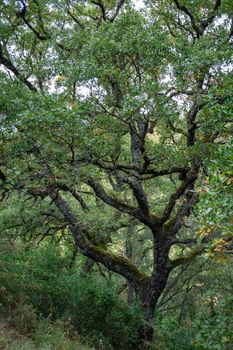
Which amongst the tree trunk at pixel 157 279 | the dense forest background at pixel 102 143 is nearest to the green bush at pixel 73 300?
the dense forest background at pixel 102 143

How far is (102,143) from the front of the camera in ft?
26.6

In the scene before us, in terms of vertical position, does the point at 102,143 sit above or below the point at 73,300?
above

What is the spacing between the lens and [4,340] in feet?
20.6

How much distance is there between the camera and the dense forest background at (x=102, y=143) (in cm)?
721

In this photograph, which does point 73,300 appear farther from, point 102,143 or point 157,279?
point 102,143

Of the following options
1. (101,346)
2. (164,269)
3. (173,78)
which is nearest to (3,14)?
(173,78)

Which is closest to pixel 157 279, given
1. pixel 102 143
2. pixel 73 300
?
pixel 73 300

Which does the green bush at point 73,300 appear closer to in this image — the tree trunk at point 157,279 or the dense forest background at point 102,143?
the dense forest background at point 102,143

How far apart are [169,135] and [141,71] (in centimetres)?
345

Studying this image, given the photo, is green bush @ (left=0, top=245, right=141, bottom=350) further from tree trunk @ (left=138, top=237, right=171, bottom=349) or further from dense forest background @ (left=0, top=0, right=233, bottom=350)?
tree trunk @ (left=138, top=237, right=171, bottom=349)

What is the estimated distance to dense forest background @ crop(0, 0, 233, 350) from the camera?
721 centimetres

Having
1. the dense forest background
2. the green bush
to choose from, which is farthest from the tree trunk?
the green bush

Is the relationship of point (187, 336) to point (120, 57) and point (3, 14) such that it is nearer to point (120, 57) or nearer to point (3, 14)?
point (120, 57)

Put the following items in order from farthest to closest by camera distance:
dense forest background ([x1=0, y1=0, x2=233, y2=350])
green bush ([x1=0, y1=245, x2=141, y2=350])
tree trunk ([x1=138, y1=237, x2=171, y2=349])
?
tree trunk ([x1=138, y1=237, x2=171, y2=349]) → green bush ([x1=0, y1=245, x2=141, y2=350]) → dense forest background ([x1=0, y1=0, x2=233, y2=350])
